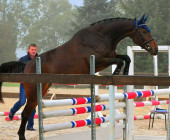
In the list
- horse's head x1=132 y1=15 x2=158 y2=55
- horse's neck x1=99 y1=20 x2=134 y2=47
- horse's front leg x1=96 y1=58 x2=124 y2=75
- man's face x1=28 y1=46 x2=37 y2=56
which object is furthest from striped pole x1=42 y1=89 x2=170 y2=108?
man's face x1=28 y1=46 x2=37 y2=56

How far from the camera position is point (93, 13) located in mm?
27031

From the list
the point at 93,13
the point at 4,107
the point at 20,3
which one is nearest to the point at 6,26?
the point at 93,13

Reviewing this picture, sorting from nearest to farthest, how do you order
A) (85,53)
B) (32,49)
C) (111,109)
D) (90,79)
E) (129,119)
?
(90,79) < (111,109) < (129,119) < (85,53) < (32,49)

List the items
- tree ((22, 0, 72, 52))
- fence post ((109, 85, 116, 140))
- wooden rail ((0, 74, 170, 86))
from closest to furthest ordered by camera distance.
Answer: wooden rail ((0, 74, 170, 86)) < fence post ((109, 85, 116, 140)) < tree ((22, 0, 72, 52))

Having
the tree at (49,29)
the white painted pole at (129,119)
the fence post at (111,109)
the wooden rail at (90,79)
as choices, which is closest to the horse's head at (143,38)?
the white painted pole at (129,119)

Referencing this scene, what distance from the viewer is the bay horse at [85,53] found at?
4211mm

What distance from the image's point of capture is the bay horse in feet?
13.8

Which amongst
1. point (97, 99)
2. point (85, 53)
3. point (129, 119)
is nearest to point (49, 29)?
point (85, 53)

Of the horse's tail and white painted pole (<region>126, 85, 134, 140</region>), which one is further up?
the horse's tail

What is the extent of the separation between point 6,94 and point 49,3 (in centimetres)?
5336

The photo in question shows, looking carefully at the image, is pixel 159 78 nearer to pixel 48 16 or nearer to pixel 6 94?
pixel 6 94

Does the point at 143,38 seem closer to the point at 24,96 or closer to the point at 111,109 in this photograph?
the point at 24,96

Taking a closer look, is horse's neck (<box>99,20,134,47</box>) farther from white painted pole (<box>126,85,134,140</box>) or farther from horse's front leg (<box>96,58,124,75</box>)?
white painted pole (<box>126,85,134,140</box>)

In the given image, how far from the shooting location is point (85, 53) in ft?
14.1
